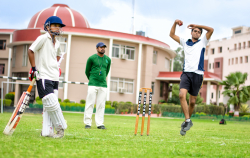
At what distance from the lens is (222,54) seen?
6944cm

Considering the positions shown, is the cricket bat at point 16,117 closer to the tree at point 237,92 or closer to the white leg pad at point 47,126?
the white leg pad at point 47,126

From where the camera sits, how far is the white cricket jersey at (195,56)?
6898 millimetres

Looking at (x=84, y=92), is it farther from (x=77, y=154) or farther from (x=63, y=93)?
(x=77, y=154)

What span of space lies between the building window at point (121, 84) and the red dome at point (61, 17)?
27.4 feet

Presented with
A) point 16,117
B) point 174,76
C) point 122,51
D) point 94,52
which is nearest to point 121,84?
point 122,51

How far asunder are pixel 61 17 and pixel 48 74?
32.4 m

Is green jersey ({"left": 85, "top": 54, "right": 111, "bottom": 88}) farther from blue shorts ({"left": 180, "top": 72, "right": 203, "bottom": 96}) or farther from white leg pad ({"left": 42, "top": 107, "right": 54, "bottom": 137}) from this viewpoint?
white leg pad ({"left": 42, "top": 107, "right": 54, "bottom": 137})

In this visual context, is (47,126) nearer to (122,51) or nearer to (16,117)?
(16,117)

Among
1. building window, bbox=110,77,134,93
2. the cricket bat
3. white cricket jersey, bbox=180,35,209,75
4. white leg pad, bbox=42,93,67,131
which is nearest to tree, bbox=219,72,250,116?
building window, bbox=110,77,134,93

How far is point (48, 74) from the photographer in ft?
17.9

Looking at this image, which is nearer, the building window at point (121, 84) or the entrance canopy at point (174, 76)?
the building window at point (121, 84)

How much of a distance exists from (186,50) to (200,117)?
749 inches

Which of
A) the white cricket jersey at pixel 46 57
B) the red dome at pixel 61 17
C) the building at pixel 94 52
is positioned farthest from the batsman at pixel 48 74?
the red dome at pixel 61 17

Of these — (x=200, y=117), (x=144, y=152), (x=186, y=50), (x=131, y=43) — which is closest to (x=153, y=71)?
(x=131, y=43)
